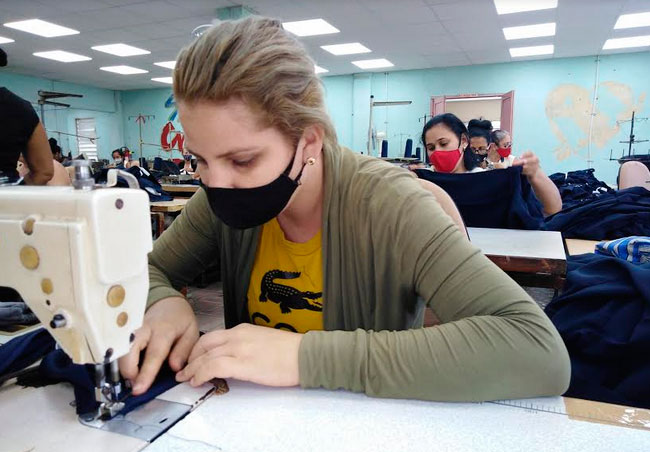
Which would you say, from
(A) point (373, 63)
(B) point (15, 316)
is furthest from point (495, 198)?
(A) point (373, 63)

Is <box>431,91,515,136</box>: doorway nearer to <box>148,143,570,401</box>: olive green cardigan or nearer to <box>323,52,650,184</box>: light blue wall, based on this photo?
<box>323,52,650,184</box>: light blue wall

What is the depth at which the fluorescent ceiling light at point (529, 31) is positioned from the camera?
6672mm

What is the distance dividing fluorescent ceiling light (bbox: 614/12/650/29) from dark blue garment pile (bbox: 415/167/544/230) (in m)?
5.45

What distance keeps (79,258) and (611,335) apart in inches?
41.4

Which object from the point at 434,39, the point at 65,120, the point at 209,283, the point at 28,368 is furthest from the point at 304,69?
the point at 65,120

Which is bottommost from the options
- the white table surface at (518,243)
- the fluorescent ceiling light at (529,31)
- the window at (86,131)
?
the white table surface at (518,243)

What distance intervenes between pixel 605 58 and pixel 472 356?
9.61 meters

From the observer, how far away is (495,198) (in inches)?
97.1

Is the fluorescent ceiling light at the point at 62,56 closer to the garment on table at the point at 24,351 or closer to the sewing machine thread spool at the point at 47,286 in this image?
→ the garment on table at the point at 24,351

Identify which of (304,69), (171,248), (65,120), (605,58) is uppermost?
(605,58)

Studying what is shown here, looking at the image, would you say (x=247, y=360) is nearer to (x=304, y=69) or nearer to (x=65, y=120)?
(x=304, y=69)

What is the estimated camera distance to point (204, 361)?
70cm

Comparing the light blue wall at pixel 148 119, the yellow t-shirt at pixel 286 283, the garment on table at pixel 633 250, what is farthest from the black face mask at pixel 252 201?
the light blue wall at pixel 148 119

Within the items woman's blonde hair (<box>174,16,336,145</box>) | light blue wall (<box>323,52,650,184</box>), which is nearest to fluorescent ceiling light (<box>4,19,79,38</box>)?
light blue wall (<box>323,52,650,184</box>)
